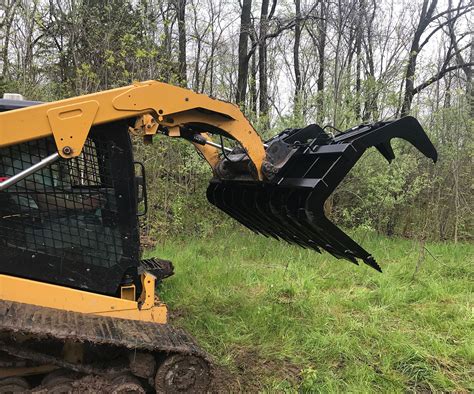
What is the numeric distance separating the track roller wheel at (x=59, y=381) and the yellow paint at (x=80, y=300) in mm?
373

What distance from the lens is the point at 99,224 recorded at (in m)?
2.96

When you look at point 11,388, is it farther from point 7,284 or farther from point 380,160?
point 380,160

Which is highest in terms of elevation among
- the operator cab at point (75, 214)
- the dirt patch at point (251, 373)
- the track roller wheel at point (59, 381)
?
the operator cab at point (75, 214)

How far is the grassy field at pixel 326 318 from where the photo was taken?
3486 mm

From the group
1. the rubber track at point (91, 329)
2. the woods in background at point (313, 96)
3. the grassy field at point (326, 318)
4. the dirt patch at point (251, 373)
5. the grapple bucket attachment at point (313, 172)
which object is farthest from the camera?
the woods in background at point (313, 96)

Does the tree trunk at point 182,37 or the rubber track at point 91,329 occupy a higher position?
the tree trunk at point 182,37

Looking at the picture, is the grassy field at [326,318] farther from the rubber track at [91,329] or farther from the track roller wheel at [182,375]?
the rubber track at [91,329]

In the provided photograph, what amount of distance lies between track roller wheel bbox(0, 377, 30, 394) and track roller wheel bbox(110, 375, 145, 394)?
511 mm

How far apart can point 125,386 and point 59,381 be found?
398 millimetres

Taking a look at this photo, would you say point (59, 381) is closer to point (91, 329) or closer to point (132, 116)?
point (91, 329)

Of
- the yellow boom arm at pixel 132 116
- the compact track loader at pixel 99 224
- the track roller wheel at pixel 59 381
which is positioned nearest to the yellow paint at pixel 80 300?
the compact track loader at pixel 99 224

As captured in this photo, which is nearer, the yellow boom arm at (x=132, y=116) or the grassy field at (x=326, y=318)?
the yellow boom arm at (x=132, y=116)

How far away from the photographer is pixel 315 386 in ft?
10.8

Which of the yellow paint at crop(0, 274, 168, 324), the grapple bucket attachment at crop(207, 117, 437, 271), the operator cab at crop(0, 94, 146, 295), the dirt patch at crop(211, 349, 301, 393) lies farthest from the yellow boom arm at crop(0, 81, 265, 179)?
the dirt patch at crop(211, 349, 301, 393)
